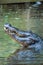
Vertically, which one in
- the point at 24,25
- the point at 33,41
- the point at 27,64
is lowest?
the point at 27,64

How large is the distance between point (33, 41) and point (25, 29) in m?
0.15

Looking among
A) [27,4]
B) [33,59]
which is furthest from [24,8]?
[33,59]

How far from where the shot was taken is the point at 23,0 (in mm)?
2781

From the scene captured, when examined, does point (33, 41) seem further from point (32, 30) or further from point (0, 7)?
point (0, 7)

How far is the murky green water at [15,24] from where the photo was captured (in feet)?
9.28

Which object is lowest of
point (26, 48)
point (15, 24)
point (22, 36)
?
point (26, 48)

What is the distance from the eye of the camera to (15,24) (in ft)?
9.36

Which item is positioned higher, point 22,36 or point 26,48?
point 22,36

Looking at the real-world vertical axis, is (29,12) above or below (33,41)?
above

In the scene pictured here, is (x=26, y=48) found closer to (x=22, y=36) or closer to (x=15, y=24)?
(x=22, y=36)

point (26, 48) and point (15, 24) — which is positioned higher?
point (15, 24)

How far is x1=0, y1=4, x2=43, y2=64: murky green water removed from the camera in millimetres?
2828

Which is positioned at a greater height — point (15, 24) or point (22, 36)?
point (15, 24)

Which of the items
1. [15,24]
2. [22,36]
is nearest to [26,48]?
[22,36]
